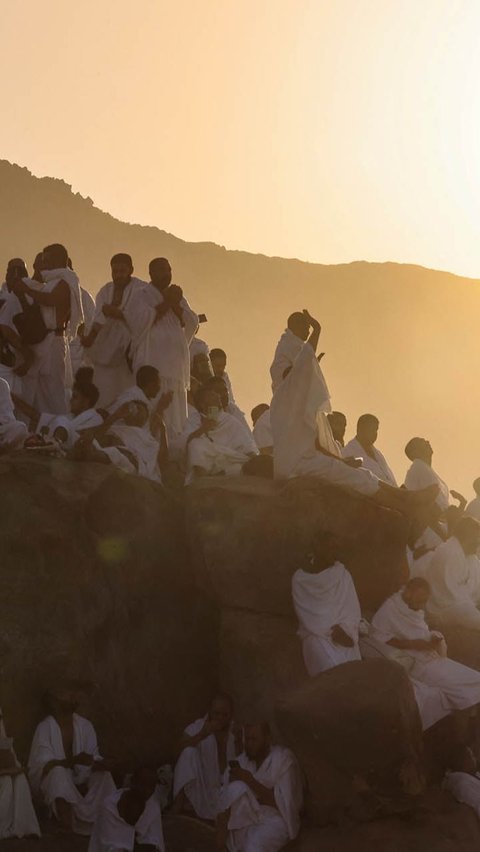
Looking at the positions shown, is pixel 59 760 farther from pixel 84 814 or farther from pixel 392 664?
pixel 392 664

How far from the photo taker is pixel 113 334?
52.0 ft

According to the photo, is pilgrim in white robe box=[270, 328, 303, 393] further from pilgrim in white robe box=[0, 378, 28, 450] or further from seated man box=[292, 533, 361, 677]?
pilgrim in white robe box=[0, 378, 28, 450]

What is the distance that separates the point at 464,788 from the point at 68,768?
373cm

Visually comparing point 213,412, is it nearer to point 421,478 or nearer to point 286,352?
point 286,352

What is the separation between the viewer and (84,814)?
11.6m

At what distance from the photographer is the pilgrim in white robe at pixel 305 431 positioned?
14281mm

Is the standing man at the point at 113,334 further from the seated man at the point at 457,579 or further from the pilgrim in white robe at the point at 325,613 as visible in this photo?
the seated man at the point at 457,579

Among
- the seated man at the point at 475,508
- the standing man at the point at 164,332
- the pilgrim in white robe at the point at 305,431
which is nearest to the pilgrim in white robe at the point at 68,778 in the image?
the pilgrim in white robe at the point at 305,431

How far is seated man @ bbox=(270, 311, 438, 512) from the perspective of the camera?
1430 centimetres

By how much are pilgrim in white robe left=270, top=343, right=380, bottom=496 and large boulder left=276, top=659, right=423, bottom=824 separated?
110 inches

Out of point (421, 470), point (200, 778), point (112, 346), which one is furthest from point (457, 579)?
point (112, 346)

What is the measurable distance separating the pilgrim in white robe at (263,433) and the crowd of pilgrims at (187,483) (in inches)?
48.0

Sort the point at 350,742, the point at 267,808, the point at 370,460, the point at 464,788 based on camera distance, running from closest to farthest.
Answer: the point at 267,808 < the point at 350,742 < the point at 464,788 < the point at 370,460

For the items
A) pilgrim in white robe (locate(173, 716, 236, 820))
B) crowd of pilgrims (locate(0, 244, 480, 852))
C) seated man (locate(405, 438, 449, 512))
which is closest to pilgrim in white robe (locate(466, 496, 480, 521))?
crowd of pilgrims (locate(0, 244, 480, 852))
